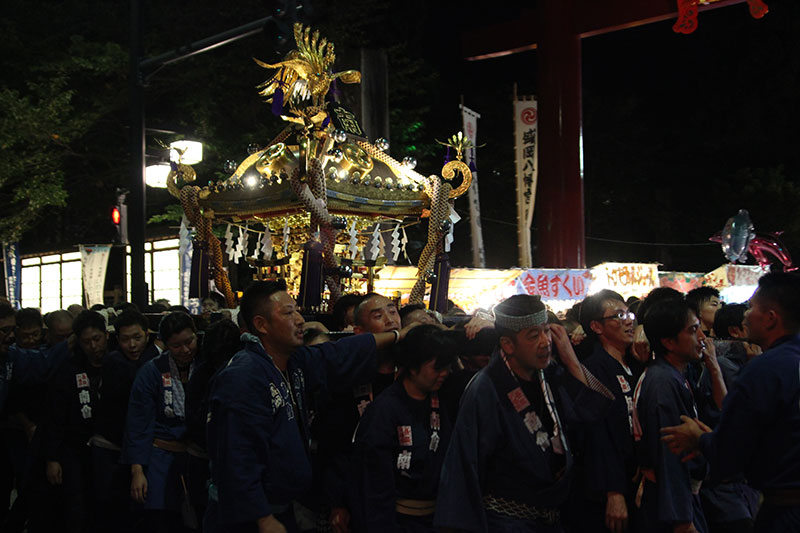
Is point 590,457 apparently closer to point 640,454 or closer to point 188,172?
point 640,454

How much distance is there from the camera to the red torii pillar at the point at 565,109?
14.2 meters

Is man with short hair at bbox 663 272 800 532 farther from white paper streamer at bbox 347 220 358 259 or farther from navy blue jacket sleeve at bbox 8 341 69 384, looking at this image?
white paper streamer at bbox 347 220 358 259

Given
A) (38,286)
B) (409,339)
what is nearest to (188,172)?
(409,339)

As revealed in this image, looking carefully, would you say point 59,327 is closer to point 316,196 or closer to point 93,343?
point 93,343

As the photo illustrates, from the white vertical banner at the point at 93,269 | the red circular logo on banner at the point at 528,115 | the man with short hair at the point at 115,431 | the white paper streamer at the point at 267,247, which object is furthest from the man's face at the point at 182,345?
the white vertical banner at the point at 93,269

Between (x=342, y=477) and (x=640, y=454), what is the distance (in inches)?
58.9

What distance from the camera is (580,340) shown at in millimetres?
4559

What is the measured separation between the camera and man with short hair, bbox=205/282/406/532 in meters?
3.17

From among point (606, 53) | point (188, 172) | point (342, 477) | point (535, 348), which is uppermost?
point (606, 53)

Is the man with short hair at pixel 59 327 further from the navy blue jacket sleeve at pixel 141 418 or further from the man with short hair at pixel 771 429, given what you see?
the man with short hair at pixel 771 429

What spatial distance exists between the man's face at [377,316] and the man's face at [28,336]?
3486mm

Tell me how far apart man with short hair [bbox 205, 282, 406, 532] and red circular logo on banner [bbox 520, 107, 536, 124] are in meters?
11.8

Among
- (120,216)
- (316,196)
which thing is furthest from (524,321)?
(120,216)

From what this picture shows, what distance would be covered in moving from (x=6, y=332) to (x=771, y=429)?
5229 millimetres
